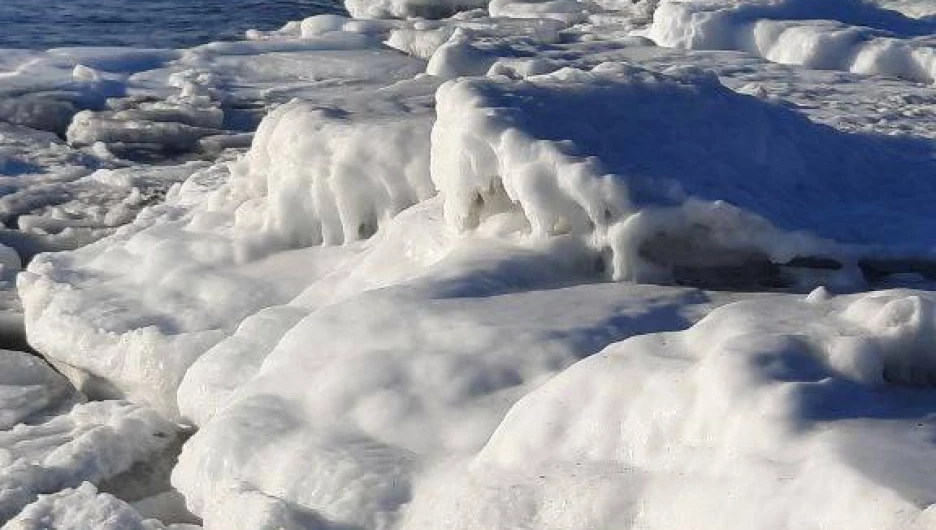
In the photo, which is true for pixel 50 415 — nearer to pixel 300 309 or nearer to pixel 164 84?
pixel 300 309

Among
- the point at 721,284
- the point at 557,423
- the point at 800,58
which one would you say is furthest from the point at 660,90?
the point at 800,58

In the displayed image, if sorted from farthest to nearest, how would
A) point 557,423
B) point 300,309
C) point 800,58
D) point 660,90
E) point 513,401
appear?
1. point 800,58
2. point 660,90
3. point 300,309
4. point 513,401
5. point 557,423

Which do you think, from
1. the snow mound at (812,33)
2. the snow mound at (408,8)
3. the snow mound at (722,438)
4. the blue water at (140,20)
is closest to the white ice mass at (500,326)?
the snow mound at (722,438)

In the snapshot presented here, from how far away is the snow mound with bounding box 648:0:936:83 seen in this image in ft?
34.1

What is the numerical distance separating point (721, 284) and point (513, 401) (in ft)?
3.56

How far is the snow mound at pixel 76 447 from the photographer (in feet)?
14.6

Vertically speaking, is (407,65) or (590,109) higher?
(590,109)

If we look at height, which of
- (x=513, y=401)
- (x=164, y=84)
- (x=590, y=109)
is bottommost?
(x=164, y=84)

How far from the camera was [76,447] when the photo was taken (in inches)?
184

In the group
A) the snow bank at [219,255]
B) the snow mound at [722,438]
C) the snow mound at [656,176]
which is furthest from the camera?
the snow bank at [219,255]

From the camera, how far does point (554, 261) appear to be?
4875 mm

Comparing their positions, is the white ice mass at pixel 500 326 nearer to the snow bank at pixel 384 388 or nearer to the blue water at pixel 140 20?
the snow bank at pixel 384 388

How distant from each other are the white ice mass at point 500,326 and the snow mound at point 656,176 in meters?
0.01

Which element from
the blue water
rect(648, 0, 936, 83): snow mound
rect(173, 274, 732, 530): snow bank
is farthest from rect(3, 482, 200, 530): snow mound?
the blue water
